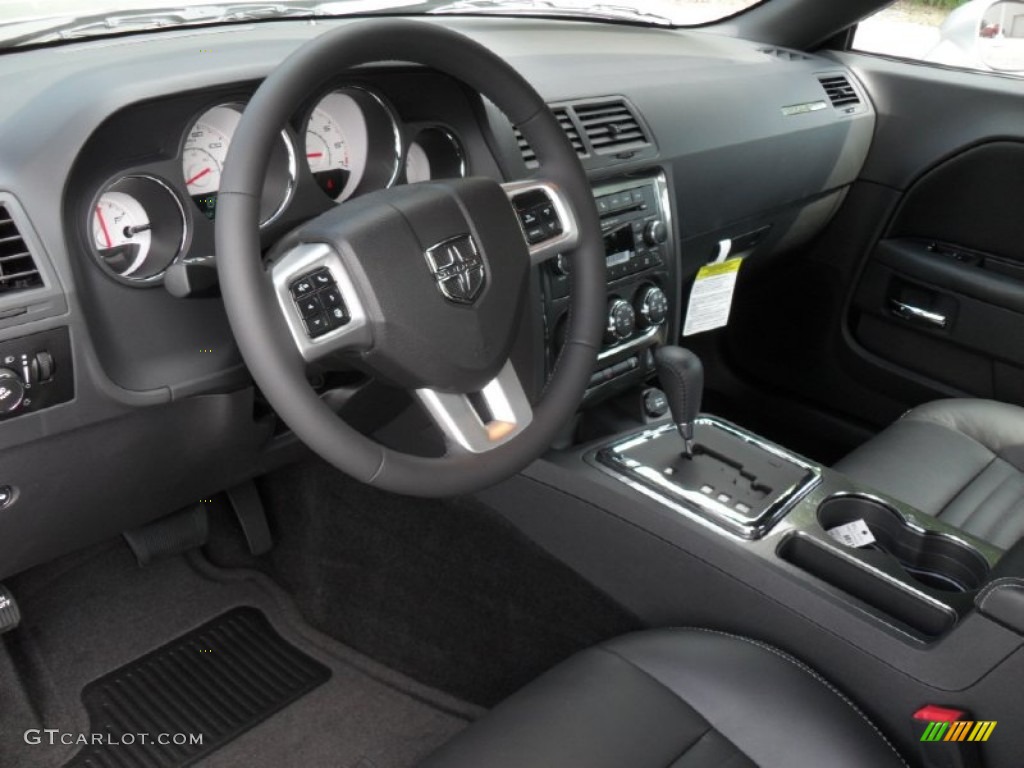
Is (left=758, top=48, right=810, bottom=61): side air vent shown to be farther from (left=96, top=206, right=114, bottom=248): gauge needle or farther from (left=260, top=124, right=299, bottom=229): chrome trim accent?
(left=96, top=206, right=114, bottom=248): gauge needle

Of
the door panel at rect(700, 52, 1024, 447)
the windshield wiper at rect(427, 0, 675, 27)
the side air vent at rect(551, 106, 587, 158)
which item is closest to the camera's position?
the side air vent at rect(551, 106, 587, 158)

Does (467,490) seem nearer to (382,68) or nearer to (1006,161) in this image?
(382,68)

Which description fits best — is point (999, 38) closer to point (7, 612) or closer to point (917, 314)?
point (917, 314)

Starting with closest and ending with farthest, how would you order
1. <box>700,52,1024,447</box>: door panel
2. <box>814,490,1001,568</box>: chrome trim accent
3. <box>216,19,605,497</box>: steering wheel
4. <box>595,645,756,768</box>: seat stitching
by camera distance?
<box>216,19,605,497</box>: steering wheel
<box>595,645,756,768</box>: seat stitching
<box>814,490,1001,568</box>: chrome trim accent
<box>700,52,1024,447</box>: door panel

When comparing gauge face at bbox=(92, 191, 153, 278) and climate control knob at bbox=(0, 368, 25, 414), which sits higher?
gauge face at bbox=(92, 191, 153, 278)

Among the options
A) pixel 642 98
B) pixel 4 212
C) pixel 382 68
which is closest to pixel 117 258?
pixel 4 212

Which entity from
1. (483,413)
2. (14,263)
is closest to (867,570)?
(483,413)

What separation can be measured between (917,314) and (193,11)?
1684mm

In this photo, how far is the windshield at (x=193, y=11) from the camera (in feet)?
4.21

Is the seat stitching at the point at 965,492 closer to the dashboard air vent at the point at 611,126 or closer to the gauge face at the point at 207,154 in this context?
the dashboard air vent at the point at 611,126

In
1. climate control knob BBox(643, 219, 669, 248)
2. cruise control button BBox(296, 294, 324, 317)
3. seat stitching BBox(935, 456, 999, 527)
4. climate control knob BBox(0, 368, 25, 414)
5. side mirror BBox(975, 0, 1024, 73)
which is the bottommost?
seat stitching BBox(935, 456, 999, 527)

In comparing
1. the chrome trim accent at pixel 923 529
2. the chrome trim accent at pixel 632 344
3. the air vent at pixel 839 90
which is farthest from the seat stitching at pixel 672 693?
the air vent at pixel 839 90

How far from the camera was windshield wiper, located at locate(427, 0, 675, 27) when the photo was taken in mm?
1959

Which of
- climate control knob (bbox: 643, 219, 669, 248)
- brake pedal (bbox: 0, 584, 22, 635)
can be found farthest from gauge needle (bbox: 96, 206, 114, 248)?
climate control knob (bbox: 643, 219, 669, 248)
